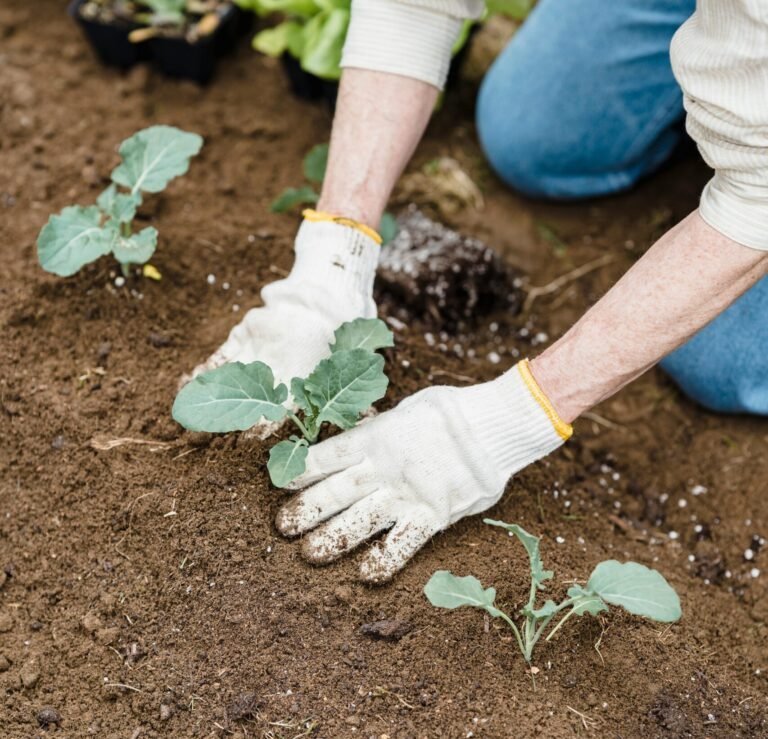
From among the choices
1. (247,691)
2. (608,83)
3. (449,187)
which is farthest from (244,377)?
(608,83)

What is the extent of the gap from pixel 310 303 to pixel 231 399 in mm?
298

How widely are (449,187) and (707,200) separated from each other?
1.09m

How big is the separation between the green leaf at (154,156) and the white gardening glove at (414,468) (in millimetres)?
700

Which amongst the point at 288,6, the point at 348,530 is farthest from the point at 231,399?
the point at 288,6

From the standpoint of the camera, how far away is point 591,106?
245 cm

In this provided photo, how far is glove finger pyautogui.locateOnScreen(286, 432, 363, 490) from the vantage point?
64.9 inches

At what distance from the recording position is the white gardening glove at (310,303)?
174 centimetres

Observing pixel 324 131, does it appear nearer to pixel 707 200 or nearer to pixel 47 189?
pixel 47 189

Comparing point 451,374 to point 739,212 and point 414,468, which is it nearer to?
point 414,468

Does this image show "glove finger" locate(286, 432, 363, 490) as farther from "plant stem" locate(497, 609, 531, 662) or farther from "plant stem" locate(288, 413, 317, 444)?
"plant stem" locate(497, 609, 531, 662)

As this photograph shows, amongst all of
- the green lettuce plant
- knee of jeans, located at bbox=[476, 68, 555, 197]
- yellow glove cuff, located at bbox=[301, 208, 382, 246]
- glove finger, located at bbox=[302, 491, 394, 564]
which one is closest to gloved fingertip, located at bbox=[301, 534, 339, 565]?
glove finger, located at bbox=[302, 491, 394, 564]

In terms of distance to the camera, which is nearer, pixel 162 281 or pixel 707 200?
pixel 707 200

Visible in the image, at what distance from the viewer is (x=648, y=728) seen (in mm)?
1498

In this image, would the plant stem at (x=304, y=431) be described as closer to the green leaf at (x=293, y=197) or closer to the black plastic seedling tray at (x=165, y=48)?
the green leaf at (x=293, y=197)
